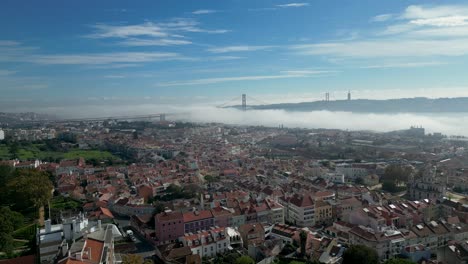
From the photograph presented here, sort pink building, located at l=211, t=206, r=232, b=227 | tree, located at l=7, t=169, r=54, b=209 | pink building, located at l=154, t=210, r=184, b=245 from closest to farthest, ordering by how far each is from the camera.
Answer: pink building, located at l=154, t=210, r=184, b=245
pink building, located at l=211, t=206, r=232, b=227
tree, located at l=7, t=169, r=54, b=209

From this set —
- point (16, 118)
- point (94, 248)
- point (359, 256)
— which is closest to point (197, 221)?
point (359, 256)

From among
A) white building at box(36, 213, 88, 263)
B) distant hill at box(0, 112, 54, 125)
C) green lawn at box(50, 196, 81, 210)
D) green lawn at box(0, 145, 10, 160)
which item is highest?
distant hill at box(0, 112, 54, 125)

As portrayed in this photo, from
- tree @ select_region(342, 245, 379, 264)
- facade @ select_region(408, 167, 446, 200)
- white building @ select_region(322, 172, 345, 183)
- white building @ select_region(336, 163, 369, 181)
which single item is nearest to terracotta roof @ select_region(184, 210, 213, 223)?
tree @ select_region(342, 245, 379, 264)

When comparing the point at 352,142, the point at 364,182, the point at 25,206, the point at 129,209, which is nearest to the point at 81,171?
the point at 25,206

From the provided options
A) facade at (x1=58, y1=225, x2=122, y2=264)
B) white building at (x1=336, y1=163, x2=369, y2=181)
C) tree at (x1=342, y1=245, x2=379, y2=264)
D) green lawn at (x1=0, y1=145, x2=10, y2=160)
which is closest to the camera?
facade at (x1=58, y1=225, x2=122, y2=264)

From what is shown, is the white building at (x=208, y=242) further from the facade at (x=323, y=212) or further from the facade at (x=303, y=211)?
the facade at (x=323, y=212)

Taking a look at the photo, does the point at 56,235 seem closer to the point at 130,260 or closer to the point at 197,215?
the point at 130,260

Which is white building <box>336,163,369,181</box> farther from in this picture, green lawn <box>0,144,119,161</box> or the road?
green lawn <box>0,144,119,161</box>

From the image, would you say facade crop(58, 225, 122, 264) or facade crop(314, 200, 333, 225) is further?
facade crop(314, 200, 333, 225)
